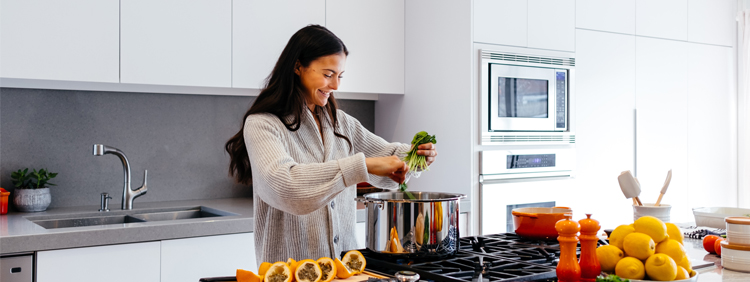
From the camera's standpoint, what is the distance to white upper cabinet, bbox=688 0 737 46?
4082 millimetres

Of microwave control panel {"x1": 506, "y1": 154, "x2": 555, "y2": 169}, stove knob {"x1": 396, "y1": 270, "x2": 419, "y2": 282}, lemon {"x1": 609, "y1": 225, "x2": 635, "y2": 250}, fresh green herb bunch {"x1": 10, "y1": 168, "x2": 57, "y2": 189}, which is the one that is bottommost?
stove knob {"x1": 396, "y1": 270, "x2": 419, "y2": 282}

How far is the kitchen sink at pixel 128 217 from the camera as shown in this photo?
262 centimetres

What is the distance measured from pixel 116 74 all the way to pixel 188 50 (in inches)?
12.5

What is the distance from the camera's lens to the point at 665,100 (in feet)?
12.9

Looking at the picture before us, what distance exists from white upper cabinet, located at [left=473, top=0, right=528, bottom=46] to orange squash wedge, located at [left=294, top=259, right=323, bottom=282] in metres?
2.02

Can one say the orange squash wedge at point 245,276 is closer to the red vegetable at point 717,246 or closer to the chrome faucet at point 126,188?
the red vegetable at point 717,246

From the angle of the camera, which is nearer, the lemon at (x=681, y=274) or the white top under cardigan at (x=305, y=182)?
the lemon at (x=681, y=274)

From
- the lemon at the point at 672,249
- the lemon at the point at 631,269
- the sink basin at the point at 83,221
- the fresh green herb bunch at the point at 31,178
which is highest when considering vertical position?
the fresh green herb bunch at the point at 31,178

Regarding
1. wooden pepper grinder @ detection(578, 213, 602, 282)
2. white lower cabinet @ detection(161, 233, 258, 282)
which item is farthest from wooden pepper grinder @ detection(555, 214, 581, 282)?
white lower cabinet @ detection(161, 233, 258, 282)

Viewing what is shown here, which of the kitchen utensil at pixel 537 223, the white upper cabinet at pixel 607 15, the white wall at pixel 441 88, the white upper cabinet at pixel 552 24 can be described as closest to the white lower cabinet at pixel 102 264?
the kitchen utensil at pixel 537 223

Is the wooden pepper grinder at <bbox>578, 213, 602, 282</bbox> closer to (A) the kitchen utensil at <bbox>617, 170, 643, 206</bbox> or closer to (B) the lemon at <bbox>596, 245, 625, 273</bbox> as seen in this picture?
(B) the lemon at <bbox>596, 245, 625, 273</bbox>

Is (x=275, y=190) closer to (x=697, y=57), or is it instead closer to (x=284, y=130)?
(x=284, y=130)

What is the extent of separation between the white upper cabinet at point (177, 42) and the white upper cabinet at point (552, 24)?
1541mm

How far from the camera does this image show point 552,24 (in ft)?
11.0
